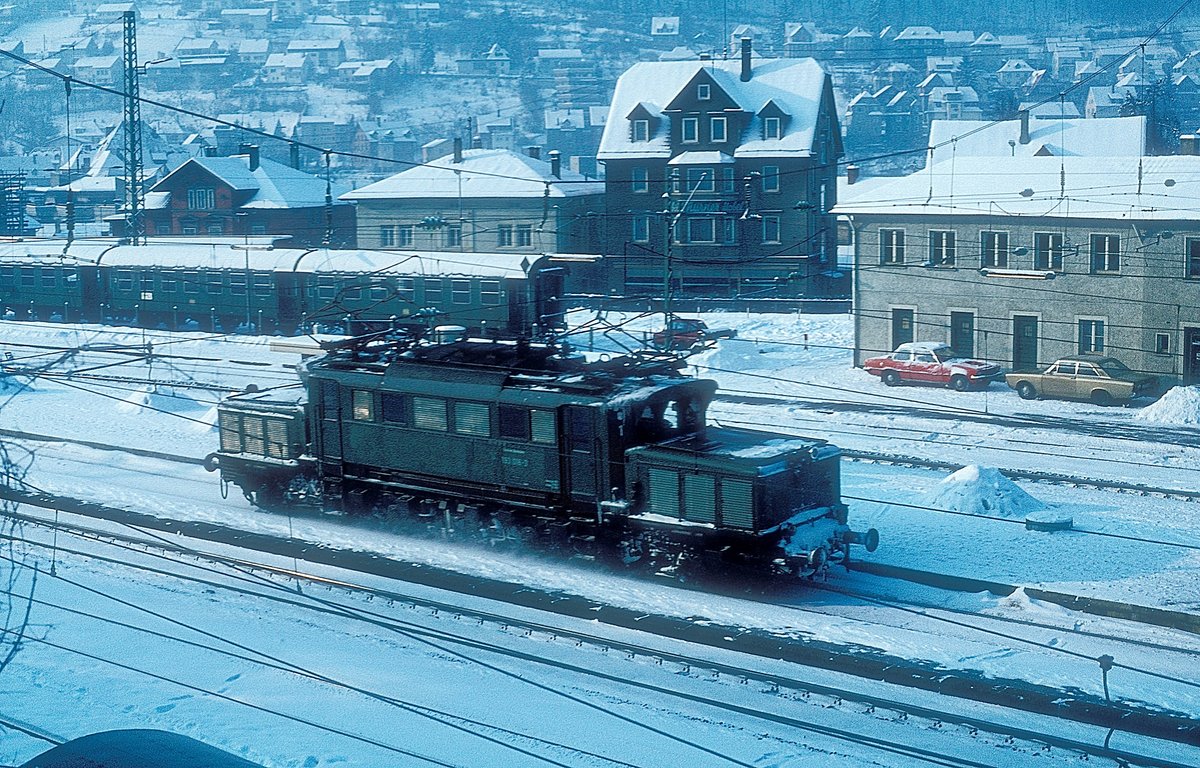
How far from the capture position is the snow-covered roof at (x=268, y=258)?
1657 inches

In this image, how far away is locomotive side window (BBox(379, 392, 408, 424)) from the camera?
20078mm

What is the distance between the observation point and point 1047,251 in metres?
34.7

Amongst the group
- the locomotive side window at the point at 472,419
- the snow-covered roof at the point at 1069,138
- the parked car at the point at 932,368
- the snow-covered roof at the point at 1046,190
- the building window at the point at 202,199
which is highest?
the snow-covered roof at the point at 1069,138

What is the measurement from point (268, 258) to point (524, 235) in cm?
1254

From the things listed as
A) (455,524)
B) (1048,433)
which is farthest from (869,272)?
(455,524)


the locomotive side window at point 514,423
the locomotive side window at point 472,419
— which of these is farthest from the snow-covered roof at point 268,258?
the locomotive side window at point 514,423

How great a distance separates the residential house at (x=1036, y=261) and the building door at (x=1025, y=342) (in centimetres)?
4

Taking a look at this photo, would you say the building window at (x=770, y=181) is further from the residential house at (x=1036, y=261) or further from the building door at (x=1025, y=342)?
the building door at (x=1025, y=342)

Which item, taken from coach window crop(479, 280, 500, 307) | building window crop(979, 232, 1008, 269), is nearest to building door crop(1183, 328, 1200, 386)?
building window crop(979, 232, 1008, 269)

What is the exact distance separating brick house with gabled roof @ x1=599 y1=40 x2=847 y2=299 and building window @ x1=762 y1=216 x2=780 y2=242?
0.04 m

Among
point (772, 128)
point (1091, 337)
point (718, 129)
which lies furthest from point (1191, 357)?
point (718, 129)

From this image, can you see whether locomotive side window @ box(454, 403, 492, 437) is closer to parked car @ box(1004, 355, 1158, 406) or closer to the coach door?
the coach door

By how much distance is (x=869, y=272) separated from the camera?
124ft

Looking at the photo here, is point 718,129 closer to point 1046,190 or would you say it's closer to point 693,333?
point 693,333
